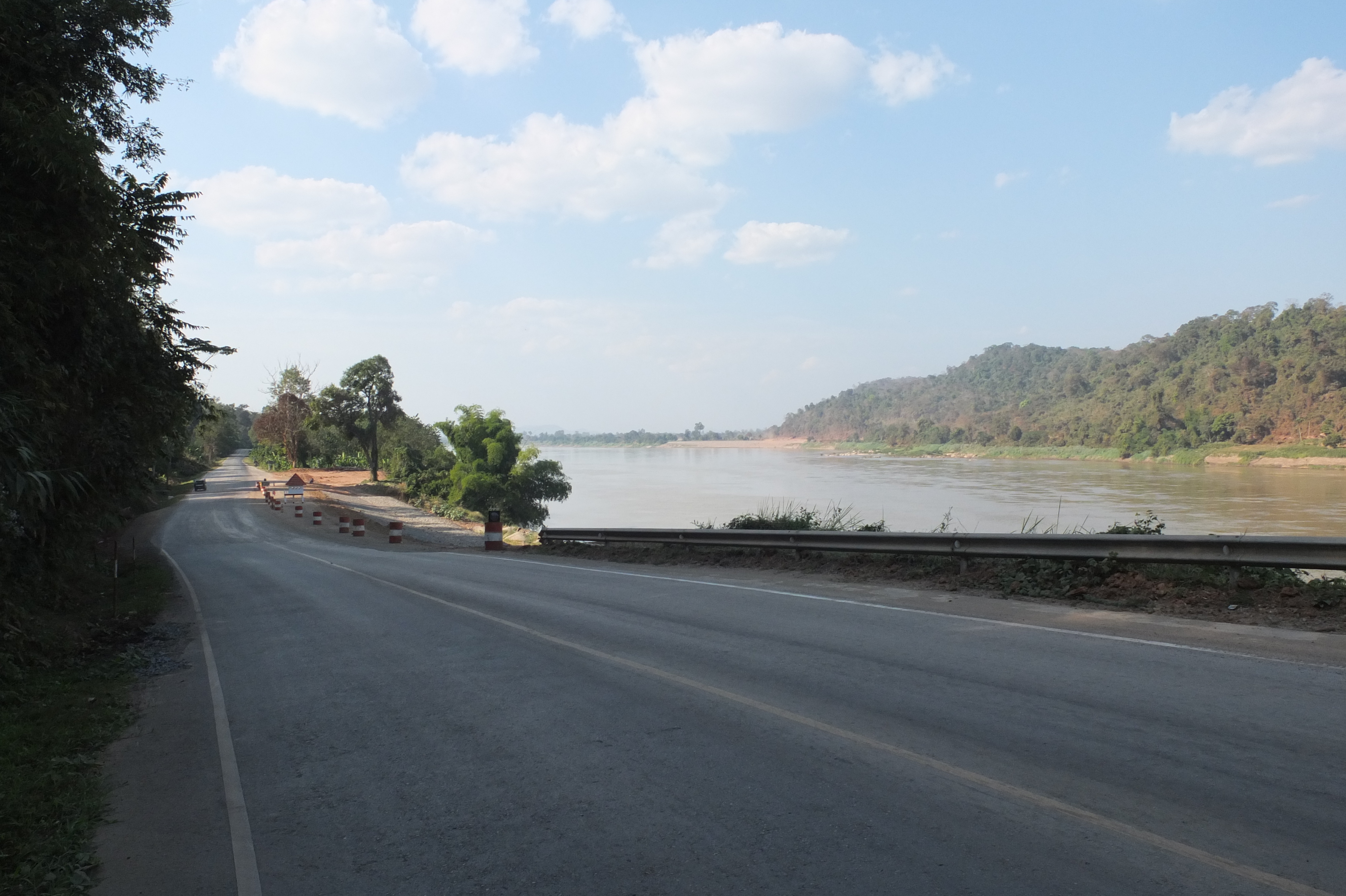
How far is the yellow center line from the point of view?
3.36m

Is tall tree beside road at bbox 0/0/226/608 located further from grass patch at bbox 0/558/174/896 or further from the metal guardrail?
the metal guardrail

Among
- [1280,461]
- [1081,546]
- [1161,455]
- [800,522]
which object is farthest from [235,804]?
[1161,455]

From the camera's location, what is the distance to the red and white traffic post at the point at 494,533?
2527 cm

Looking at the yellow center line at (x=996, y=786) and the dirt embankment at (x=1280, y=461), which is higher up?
the dirt embankment at (x=1280, y=461)

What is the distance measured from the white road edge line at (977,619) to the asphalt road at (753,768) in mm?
154

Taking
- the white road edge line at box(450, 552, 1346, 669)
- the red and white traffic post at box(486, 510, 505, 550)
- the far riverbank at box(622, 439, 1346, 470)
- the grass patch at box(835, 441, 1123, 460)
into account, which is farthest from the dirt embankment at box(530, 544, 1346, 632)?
the grass patch at box(835, 441, 1123, 460)

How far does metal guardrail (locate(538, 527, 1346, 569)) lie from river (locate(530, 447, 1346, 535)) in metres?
0.46

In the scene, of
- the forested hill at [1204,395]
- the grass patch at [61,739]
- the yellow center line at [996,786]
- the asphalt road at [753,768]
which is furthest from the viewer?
the forested hill at [1204,395]

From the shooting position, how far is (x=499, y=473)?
6394 cm

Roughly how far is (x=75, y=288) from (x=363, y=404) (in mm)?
71078

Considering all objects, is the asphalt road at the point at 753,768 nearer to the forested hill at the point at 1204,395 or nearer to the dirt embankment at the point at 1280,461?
the dirt embankment at the point at 1280,461

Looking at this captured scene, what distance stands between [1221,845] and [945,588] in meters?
7.90

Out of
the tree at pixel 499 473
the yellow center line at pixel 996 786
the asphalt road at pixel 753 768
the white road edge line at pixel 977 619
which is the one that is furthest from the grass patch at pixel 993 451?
the yellow center line at pixel 996 786

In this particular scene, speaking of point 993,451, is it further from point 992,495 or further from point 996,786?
point 996,786
